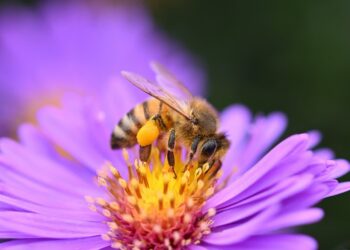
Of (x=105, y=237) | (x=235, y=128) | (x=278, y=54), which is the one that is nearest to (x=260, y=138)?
(x=235, y=128)

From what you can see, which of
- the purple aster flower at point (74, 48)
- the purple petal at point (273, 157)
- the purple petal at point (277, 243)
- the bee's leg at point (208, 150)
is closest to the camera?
the purple petal at point (277, 243)

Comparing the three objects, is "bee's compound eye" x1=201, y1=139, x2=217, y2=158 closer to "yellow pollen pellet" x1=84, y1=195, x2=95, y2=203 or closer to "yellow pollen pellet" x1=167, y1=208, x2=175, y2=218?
"yellow pollen pellet" x1=167, y1=208, x2=175, y2=218

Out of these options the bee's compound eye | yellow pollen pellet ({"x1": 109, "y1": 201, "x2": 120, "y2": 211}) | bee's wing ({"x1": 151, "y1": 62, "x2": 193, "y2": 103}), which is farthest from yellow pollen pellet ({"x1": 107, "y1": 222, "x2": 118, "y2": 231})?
bee's wing ({"x1": 151, "y1": 62, "x2": 193, "y2": 103})

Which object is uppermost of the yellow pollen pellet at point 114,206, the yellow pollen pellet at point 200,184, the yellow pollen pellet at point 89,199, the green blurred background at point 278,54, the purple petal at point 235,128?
the green blurred background at point 278,54

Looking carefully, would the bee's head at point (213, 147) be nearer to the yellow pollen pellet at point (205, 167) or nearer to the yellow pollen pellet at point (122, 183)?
the yellow pollen pellet at point (205, 167)

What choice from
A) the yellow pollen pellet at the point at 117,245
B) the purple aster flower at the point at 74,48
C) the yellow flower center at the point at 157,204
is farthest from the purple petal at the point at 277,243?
the purple aster flower at the point at 74,48

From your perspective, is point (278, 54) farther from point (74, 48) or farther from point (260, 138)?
point (260, 138)
